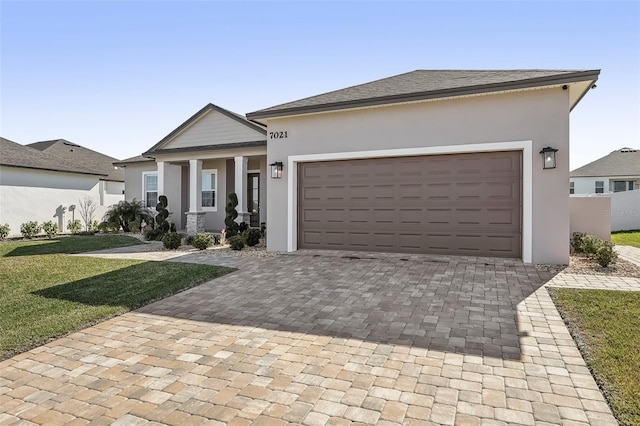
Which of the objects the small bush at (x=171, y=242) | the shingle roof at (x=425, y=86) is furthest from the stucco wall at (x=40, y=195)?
the shingle roof at (x=425, y=86)

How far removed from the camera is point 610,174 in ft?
88.7

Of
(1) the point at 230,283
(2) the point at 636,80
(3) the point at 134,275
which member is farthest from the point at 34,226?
(2) the point at 636,80

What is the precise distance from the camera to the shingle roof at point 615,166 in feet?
87.7

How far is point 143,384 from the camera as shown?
308 cm

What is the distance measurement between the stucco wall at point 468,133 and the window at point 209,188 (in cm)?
659

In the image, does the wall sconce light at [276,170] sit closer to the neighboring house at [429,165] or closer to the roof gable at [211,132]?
the neighboring house at [429,165]

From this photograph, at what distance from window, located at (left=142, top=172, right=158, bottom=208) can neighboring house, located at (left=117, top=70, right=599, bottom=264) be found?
30.7 feet

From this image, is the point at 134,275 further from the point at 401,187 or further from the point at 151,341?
the point at 401,187

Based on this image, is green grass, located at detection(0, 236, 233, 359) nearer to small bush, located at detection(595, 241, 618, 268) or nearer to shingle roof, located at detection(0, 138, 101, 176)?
small bush, located at detection(595, 241, 618, 268)

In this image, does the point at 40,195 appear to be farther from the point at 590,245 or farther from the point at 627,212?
the point at 627,212

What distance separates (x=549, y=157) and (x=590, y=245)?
2.45 meters

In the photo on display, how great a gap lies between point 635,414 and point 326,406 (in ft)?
7.15

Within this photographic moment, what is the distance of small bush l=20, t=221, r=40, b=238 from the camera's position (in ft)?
50.8

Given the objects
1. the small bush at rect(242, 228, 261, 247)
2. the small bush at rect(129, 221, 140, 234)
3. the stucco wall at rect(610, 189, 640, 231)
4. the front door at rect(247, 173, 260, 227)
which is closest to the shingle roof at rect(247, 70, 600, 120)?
the small bush at rect(242, 228, 261, 247)
